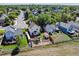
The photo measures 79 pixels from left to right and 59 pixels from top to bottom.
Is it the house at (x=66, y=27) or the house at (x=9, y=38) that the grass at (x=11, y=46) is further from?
the house at (x=66, y=27)

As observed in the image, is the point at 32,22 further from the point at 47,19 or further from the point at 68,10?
the point at 68,10

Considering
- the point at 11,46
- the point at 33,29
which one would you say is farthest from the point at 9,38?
the point at 33,29

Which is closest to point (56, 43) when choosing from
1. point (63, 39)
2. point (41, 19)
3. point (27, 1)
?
point (63, 39)

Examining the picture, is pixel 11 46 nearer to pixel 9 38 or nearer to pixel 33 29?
pixel 9 38

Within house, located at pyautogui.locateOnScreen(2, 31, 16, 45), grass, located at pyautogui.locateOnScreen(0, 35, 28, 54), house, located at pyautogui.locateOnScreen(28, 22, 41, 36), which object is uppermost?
house, located at pyautogui.locateOnScreen(28, 22, 41, 36)

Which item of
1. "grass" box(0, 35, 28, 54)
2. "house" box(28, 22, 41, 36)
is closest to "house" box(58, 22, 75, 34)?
"house" box(28, 22, 41, 36)

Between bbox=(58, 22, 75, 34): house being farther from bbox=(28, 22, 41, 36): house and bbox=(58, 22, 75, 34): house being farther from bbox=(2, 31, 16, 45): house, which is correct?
bbox=(2, 31, 16, 45): house

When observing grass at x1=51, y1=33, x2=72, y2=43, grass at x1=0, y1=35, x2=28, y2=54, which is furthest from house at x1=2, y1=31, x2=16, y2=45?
grass at x1=51, y1=33, x2=72, y2=43

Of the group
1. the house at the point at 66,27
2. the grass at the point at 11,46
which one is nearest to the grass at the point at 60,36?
the house at the point at 66,27

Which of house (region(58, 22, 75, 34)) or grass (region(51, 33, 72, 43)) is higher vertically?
house (region(58, 22, 75, 34))
